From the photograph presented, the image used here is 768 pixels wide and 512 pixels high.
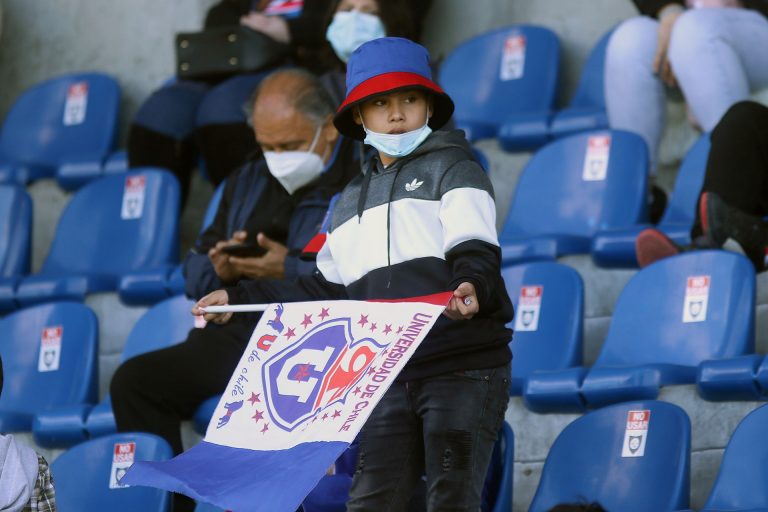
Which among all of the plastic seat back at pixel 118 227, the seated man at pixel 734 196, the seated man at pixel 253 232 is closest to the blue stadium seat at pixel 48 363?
the plastic seat back at pixel 118 227

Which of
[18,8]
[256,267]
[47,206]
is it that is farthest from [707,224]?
[18,8]

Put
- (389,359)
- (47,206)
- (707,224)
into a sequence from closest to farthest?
1. (389,359)
2. (707,224)
3. (47,206)

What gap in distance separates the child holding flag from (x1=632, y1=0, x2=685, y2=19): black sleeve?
1985 millimetres

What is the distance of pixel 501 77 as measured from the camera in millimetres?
5828

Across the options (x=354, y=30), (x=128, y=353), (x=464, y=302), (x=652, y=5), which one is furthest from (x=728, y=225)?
(x=128, y=353)

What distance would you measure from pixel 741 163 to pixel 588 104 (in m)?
1.54

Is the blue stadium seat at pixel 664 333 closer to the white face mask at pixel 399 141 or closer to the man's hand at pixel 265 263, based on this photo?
the man's hand at pixel 265 263

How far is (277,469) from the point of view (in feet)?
9.62

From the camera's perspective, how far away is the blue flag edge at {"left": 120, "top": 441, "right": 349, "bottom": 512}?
2.82m

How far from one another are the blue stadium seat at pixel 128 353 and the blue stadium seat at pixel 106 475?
1.22 ft

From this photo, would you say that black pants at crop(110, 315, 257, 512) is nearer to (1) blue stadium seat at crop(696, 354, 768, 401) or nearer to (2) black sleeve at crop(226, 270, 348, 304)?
(2) black sleeve at crop(226, 270, 348, 304)

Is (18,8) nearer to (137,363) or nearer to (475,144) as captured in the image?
(475,144)

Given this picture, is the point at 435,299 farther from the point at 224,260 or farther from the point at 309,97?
the point at 309,97

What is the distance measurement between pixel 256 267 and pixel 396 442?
1.21 m
